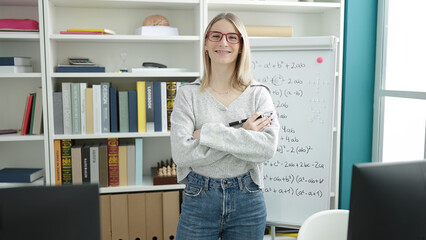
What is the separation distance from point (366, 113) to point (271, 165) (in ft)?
3.43

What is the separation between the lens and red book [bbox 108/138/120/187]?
2.60 meters

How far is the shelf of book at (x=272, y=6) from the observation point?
8.59 ft

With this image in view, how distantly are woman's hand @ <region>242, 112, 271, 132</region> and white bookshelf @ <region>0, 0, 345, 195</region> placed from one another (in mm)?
1094

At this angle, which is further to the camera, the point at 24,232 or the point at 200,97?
the point at 200,97

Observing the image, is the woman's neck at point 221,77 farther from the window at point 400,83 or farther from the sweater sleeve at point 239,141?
the window at point 400,83

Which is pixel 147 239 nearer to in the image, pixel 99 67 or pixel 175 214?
pixel 175 214

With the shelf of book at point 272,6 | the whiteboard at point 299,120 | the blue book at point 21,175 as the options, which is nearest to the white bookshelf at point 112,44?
the shelf of book at point 272,6

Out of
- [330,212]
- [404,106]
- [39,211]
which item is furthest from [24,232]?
[404,106]

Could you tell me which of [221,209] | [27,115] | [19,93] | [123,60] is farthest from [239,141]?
[19,93]

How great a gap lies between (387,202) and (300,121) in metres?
1.48

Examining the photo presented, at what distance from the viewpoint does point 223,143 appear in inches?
59.9

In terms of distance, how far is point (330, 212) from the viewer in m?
1.51

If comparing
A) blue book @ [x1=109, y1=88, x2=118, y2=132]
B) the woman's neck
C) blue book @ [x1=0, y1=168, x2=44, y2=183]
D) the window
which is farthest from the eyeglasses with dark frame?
blue book @ [x1=0, y1=168, x2=44, y2=183]

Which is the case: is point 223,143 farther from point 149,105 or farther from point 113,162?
point 113,162
